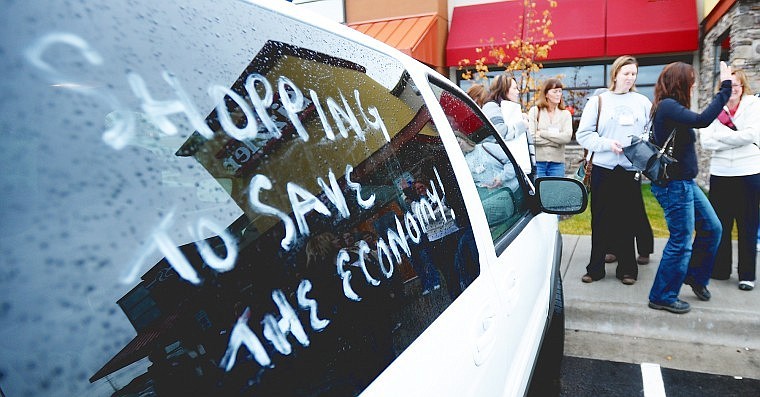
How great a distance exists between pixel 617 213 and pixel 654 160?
82 centimetres

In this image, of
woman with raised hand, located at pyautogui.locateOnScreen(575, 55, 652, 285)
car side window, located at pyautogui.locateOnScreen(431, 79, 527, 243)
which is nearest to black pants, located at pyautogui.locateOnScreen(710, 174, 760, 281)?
woman with raised hand, located at pyautogui.locateOnScreen(575, 55, 652, 285)

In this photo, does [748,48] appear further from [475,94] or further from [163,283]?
[163,283]

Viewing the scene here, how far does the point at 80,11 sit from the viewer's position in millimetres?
634

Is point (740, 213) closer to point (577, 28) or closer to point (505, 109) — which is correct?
point (505, 109)

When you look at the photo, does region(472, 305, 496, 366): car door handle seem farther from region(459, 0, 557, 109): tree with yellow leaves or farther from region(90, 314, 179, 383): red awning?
region(459, 0, 557, 109): tree with yellow leaves

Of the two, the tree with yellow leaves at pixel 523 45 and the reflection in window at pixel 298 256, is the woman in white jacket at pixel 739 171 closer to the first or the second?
the reflection in window at pixel 298 256

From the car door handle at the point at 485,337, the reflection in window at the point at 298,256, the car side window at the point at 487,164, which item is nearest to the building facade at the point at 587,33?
the car side window at the point at 487,164

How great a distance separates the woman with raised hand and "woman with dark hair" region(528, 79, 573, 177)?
1.03 metres

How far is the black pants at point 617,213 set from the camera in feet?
13.1

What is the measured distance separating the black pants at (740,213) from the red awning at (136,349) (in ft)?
14.9

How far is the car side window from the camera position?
172cm

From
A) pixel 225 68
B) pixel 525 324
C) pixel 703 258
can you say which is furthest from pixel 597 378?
pixel 225 68

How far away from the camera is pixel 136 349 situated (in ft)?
1.97

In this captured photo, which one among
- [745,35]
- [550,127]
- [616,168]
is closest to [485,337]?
[616,168]
